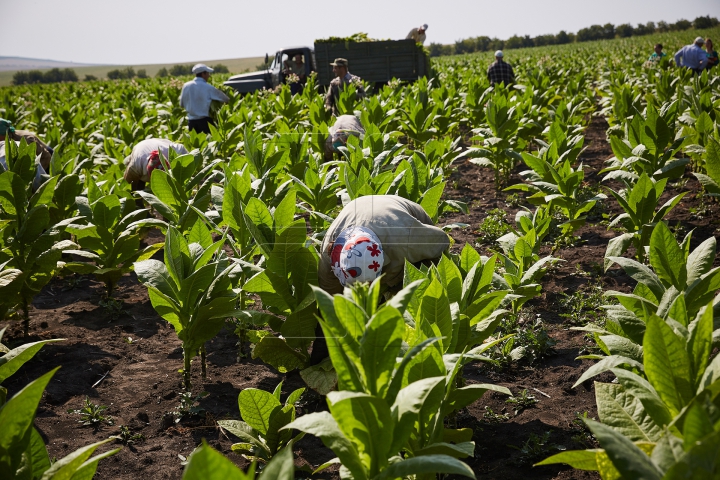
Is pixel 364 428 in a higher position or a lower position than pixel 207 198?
lower

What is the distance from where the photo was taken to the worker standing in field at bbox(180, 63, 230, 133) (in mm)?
9453

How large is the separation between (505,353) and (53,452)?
2572 millimetres

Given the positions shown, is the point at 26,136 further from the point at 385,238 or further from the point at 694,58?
the point at 694,58

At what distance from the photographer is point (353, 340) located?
204 centimetres

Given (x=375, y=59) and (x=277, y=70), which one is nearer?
(x=375, y=59)

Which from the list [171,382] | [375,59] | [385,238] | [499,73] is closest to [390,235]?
[385,238]

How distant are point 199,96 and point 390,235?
719 centimetres

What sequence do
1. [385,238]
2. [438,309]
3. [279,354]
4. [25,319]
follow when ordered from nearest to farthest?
[438,309], [385,238], [279,354], [25,319]

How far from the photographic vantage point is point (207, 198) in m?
4.71

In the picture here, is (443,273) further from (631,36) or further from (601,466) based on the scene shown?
(631,36)

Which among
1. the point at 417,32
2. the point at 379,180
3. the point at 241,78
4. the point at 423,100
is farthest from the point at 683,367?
the point at 241,78

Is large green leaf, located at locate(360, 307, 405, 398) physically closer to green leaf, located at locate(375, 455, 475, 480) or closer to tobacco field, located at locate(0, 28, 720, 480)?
tobacco field, located at locate(0, 28, 720, 480)

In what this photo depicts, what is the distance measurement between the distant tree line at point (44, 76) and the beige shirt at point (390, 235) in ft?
115

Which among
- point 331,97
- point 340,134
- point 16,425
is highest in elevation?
point 331,97
